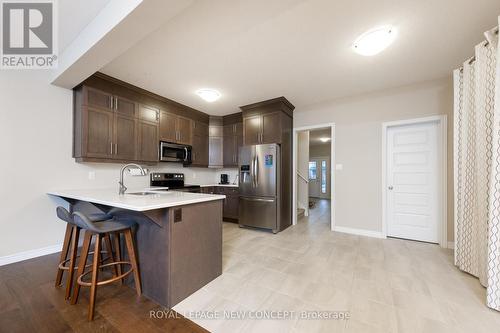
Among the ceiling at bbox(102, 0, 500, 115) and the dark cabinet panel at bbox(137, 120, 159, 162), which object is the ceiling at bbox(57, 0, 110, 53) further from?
the dark cabinet panel at bbox(137, 120, 159, 162)

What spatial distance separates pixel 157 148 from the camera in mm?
3643

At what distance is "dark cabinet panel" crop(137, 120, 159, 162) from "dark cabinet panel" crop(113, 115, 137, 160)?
10 cm

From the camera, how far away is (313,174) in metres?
9.52

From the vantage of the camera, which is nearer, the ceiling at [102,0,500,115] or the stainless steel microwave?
the ceiling at [102,0,500,115]

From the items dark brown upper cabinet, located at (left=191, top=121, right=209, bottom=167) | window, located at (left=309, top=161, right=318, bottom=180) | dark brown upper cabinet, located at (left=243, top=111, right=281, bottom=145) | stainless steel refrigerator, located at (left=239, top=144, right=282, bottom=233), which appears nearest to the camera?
stainless steel refrigerator, located at (left=239, top=144, right=282, bottom=233)

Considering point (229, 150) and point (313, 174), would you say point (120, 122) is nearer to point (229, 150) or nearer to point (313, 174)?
point (229, 150)

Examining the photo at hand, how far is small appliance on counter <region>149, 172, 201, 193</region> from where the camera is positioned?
390 cm

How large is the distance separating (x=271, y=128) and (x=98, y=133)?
9.48 feet

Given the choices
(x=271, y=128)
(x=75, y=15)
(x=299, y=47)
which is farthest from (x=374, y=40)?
(x=75, y=15)

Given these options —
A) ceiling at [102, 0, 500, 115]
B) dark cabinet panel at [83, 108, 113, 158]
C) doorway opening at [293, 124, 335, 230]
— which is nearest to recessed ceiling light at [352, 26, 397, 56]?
ceiling at [102, 0, 500, 115]

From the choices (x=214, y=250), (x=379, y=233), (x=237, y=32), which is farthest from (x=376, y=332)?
(x=237, y=32)

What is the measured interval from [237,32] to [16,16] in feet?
7.22

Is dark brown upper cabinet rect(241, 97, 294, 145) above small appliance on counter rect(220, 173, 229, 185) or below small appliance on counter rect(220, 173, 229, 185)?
above

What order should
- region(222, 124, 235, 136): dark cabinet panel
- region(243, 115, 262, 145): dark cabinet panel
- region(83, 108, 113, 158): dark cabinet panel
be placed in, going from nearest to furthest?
region(83, 108, 113, 158): dark cabinet panel, region(243, 115, 262, 145): dark cabinet panel, region(222, 124, 235, 136): dark cabinet panel
